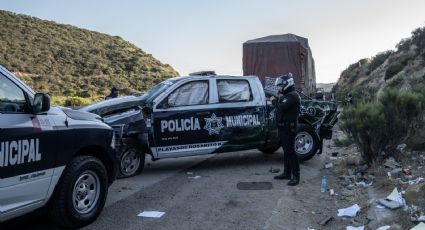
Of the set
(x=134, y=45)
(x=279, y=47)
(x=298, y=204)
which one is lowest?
(x=298, y=204)

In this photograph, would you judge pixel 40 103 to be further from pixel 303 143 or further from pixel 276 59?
pixel 276 59

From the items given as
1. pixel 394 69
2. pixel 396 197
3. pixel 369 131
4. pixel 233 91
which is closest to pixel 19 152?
pixel 396 197

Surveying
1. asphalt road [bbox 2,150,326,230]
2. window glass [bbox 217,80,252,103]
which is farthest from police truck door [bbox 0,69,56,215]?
window glass [bbox 217,80,252,103]

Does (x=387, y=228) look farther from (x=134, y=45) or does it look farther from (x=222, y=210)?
(x=134, y=45)

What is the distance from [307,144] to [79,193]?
5850mm

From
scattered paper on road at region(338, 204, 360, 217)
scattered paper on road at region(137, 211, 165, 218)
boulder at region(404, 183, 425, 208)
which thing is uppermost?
boulder at region(404, 183, 425, 208)

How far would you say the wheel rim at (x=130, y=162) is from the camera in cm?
873

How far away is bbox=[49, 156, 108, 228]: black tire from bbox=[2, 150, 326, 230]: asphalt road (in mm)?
222

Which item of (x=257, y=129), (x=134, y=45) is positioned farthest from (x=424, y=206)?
(x=134, y=45)

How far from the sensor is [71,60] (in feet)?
160

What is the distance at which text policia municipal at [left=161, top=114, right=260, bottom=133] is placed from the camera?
894 cm

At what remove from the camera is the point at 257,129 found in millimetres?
9758

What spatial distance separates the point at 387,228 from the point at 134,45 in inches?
2447

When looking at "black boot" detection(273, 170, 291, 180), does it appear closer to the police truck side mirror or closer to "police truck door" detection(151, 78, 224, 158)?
"police truck door" detection(151, 78, 224, 158)
